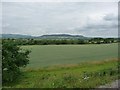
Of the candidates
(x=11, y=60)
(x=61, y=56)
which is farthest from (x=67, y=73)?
(x=61, y=56)

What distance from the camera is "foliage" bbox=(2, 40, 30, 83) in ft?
54.7

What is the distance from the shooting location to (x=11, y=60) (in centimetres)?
1783

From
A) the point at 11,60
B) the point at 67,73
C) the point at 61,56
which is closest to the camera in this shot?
the point at 67,73

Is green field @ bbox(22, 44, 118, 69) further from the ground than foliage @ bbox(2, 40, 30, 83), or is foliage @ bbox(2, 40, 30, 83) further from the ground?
foliage @ bbox(2, 40, 30, 83)

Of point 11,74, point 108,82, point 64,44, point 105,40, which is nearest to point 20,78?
point 11,74

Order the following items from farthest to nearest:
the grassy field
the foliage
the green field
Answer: the green field → the foliage → the grassy field

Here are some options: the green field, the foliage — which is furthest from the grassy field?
the foliage

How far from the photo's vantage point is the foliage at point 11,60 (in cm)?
→ 1669

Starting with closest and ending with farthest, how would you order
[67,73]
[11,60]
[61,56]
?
[67,73] < [11,60] < [61,56]

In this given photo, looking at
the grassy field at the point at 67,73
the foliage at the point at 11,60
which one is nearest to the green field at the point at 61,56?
the grassy field at the point at 67,73

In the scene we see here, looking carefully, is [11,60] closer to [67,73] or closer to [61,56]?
[67,73]

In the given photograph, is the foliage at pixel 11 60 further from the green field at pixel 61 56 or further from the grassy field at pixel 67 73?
the green field at pixel 61 56

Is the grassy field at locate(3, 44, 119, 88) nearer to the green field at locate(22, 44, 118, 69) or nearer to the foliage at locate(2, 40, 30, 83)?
the green field at locate(22, 44, 118, 69)

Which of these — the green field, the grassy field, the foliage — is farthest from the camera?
the green field
